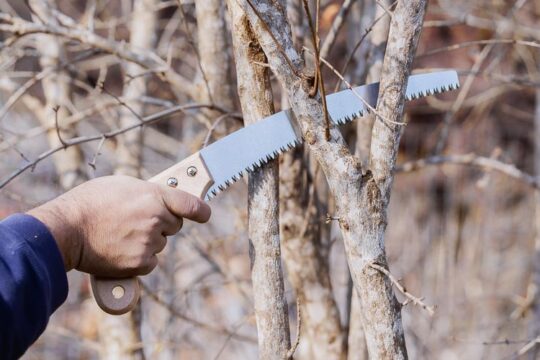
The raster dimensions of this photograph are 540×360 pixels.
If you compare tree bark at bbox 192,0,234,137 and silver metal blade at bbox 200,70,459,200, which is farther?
tree bark at bbox 192,0,234,137

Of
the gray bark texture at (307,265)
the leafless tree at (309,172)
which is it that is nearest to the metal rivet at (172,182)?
the leafless tree at (309,172)

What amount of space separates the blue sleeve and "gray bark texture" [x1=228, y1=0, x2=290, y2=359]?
1.51 feet

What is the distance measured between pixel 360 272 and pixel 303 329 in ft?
3.02

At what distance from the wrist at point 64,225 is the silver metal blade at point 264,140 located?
1.19 feet

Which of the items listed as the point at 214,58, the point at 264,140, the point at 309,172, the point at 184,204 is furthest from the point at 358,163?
the point at 214,58

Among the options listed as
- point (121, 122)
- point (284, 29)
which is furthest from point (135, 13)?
point (284, 29)

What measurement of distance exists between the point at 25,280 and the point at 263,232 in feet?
1.81

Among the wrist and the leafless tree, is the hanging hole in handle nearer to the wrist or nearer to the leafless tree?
the wrist

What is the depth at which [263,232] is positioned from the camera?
1691 mm

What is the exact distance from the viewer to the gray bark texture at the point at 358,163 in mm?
1540

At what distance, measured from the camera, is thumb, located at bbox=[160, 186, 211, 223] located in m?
1.63

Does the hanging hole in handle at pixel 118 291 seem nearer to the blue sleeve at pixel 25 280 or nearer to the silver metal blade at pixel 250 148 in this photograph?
the blue sleeve at pixel 25 280

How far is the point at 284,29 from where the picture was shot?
159cm

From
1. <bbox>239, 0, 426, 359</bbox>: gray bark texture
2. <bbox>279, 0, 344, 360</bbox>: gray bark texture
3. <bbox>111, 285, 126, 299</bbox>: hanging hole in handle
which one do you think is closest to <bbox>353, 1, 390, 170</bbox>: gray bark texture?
<bbox>279, 0, 344, 360</bbox>: gray bark texture
